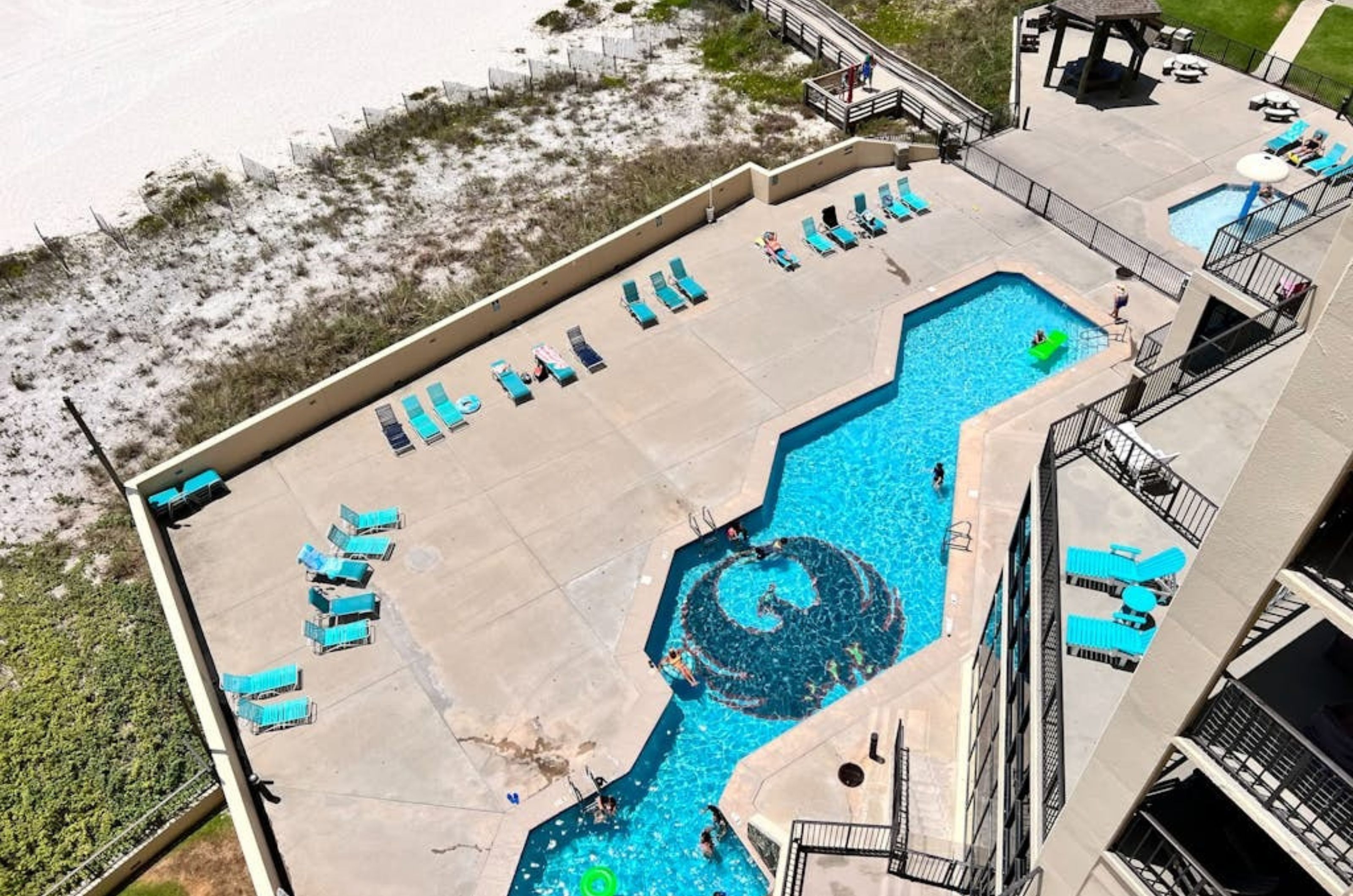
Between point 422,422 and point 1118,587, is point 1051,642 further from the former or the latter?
point 422,422

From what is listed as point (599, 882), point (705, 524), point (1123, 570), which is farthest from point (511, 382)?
point (1123, 570)

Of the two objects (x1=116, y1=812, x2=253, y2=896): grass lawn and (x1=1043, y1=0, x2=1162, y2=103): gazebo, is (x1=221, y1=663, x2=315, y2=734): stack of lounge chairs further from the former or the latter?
(x1=1043, y1=0, x2=1162, y2=103): gazebo

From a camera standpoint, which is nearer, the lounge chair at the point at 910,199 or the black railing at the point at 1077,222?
the black railing at the point at 1077,222

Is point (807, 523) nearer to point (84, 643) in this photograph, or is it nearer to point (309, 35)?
point (84, 643)

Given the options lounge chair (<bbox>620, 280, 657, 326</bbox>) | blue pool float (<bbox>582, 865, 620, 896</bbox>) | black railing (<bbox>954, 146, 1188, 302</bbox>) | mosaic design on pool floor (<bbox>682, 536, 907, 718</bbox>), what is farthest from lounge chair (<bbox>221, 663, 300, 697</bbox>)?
black railing (<bbox>954, 146, 1188, 302</bbox>)

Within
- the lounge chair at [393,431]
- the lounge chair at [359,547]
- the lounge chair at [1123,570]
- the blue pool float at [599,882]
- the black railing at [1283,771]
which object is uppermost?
the black railing at [1283,771]

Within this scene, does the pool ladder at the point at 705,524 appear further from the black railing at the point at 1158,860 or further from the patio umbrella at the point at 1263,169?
the patio umbrella at the point at 1263,169

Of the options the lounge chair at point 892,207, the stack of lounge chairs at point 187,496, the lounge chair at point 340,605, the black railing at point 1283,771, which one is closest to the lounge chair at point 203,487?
the stack of lounge chairs at point 187,496
